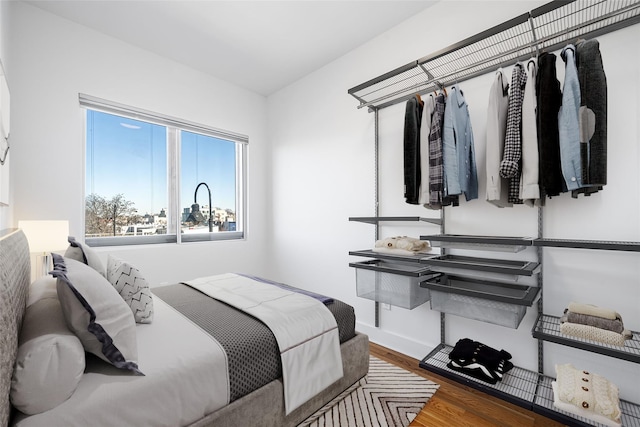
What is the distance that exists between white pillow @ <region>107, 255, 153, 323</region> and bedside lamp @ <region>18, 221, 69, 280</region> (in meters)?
1.01

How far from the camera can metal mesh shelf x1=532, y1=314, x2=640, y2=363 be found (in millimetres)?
1269

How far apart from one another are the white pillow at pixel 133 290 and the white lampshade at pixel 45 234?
3.33 feet

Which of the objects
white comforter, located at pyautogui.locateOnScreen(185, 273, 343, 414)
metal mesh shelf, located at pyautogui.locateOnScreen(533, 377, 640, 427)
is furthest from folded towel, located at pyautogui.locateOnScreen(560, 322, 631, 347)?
white comforter, located at pyautogui.locateOnScreen(185, 273, 343, 414)

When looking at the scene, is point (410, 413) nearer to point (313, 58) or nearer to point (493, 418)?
point (493, 418)

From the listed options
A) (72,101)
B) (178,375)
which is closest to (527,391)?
(178,375)

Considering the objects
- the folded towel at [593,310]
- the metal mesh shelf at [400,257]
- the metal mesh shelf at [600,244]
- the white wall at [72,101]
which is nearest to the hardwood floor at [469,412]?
the folded towel at [593,310]

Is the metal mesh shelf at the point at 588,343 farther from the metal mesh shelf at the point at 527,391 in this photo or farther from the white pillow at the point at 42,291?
the white pillow at the point at 42,291

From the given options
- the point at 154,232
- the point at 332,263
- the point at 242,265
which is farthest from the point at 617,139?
the point at 154,232

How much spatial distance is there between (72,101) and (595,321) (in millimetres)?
3832

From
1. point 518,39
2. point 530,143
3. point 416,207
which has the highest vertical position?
point 518,39

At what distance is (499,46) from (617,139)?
87 cm

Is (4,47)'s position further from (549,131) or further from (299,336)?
(549,131)

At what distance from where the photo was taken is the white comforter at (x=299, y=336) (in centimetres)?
138

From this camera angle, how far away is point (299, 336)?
4.73 ft
